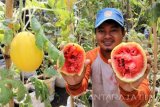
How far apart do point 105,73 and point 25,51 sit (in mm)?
1205

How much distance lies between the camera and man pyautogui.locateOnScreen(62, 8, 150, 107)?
74.4 inches

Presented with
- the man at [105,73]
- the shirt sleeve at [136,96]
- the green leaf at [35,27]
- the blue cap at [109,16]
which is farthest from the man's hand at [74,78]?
the green leaf at [35,27]

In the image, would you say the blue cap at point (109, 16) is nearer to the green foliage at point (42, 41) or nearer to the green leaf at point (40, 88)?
the green leaf at point (40, 88)

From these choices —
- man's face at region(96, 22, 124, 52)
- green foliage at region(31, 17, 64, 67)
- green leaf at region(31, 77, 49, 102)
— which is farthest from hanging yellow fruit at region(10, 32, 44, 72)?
man's face at region(96, 22, 124, 52)

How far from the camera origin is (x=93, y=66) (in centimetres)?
227

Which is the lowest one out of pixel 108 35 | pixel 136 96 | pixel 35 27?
pixel 136 96

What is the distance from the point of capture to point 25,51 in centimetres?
108

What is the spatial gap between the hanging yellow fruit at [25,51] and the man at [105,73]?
2.30 feet

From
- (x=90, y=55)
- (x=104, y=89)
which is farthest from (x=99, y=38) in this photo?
(x=104, y=89)

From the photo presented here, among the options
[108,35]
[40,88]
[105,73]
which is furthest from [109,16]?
[40,88]

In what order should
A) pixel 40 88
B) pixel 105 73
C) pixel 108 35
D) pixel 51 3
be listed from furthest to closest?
pixel 105 73
pixel 108 35
pixel 51 3
pixel 40 88

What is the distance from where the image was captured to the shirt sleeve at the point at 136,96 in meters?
1.67

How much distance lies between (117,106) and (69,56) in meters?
0.74

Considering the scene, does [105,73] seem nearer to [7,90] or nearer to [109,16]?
[109,16]
